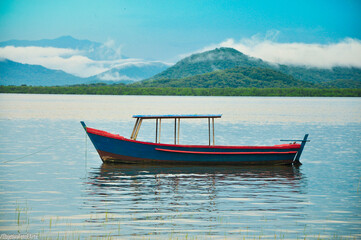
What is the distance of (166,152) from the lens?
29875 millimetres

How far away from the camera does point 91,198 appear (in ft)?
69.9

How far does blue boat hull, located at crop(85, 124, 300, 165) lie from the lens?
29.7 metres

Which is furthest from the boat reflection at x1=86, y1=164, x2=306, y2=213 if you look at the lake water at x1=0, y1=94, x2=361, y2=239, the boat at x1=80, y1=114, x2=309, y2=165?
the boat at x1=80, y1=114, x2=309, y2=165

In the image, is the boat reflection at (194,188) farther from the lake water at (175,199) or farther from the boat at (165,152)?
the boat at (165,152)

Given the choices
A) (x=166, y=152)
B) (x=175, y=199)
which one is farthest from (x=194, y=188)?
(x=166, y=152)

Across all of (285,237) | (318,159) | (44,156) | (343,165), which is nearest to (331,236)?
(285,237)

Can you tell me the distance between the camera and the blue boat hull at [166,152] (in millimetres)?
29734

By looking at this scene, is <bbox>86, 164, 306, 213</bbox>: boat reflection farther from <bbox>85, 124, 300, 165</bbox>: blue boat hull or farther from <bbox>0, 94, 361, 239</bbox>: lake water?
<bbox>85, 124, 300, 165</bbox>: blue boat hull

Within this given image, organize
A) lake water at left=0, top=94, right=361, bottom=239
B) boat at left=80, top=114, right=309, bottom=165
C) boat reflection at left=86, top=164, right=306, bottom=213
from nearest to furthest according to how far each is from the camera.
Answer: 1. lake water at left=0, top=94, right=361, bottom=239
2. boat reflection at left=86, top=164, right=306, bottom=213
3. boat at left=80, top=114, right=309, bottom=165

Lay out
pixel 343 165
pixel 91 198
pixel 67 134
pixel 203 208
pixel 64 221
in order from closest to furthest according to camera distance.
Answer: pixel 64 221 → pixel 203 208 → pixel 91 198 → pixel 343 165 → pixel 67 134

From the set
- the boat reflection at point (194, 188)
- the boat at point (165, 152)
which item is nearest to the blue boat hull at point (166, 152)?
the boat at point (165, 152)

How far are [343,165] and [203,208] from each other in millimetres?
16705

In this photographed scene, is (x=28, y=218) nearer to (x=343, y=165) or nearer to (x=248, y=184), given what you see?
(x=248, y=184)

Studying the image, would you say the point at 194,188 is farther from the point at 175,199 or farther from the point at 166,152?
the point at 166,152
